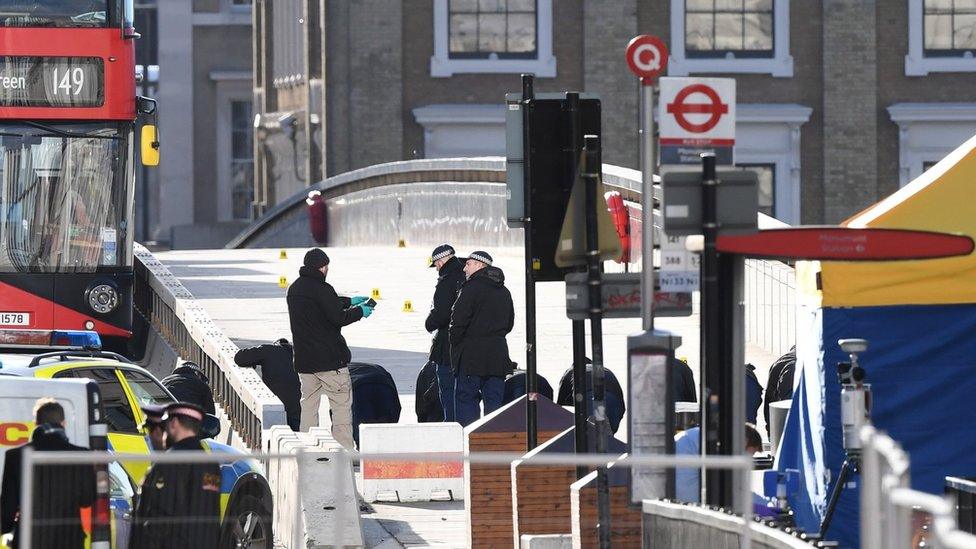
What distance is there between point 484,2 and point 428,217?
7085 millimetres

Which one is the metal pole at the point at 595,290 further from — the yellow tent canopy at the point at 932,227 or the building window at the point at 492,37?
the building window at the point at 492,37

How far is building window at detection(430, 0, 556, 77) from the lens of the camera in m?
46.3

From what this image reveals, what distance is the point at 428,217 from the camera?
4134 cm

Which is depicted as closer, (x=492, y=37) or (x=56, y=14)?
(x=56, y=14)

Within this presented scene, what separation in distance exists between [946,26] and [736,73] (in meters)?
4.91

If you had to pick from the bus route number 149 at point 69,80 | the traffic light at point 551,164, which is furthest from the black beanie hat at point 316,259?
the bus route number 149 at point 69,80

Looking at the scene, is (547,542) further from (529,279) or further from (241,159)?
(241,159)

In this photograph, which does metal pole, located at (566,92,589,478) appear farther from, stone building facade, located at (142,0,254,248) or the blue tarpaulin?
stone building facade, located at (142,0,254,248)

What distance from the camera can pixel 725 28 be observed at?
153 ft

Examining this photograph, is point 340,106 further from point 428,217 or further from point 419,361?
point 419,361

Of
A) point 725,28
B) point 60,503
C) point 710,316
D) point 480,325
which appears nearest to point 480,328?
point 480,325

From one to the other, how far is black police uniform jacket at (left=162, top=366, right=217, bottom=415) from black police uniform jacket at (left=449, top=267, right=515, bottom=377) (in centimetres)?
196

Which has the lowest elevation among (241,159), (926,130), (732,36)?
(241,159)

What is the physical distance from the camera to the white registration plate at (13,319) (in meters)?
21.2
